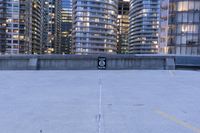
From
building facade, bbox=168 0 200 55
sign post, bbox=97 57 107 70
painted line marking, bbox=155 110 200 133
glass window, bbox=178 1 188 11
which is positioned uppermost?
glass window, bbox=178 1 188 11

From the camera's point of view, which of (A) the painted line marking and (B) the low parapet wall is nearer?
(A) the painted line marking

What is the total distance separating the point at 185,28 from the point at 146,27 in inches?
3925

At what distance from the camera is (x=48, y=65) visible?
65.1 ft

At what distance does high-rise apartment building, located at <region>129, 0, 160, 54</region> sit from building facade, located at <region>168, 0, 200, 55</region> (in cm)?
9152

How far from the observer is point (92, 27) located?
503 ft

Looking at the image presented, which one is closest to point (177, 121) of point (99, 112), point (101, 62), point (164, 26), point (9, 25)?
point (99, 112)

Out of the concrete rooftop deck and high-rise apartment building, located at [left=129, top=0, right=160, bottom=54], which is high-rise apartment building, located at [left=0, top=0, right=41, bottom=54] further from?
the concrete rooftop deck

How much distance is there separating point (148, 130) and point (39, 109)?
10.1ft

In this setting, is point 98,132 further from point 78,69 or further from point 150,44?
point 150,44

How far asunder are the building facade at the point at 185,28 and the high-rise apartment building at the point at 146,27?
91523mm

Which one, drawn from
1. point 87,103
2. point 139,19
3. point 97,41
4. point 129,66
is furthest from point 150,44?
point 87,103

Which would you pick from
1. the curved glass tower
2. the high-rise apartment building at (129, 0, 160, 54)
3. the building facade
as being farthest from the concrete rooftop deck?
the high-rise apartment building at (129, 0, 160, 54)

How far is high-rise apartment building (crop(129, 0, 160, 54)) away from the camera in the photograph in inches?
6993

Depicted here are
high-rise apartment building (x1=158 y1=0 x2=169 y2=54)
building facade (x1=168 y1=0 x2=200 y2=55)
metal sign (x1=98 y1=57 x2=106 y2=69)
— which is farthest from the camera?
high-rise apartment building (x1=158 y1=0 x2=169 y2=54)
